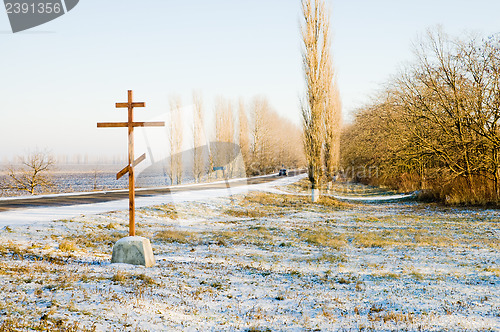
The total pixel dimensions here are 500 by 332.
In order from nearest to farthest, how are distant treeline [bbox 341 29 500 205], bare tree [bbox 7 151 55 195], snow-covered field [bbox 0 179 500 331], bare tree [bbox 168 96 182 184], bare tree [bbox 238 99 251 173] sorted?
1. snow-covered field [bbox 0 179 500 331]
2. distant treeline [bbox 341 29 500 205]
3. bare tree [bbox 7 151 55 195]
4. bare tree [bbox 168 96 182 184]
5. bare tree [bbox 238 99 251 173]

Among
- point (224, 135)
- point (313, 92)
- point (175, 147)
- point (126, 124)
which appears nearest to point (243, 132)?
point (224, 135)

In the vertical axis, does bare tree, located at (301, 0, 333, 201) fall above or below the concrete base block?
above

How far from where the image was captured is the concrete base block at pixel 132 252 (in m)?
7.20

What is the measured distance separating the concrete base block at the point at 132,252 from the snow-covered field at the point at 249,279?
205mm

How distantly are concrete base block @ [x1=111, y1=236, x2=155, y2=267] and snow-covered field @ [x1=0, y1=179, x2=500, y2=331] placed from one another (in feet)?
0.67

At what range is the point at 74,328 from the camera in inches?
167

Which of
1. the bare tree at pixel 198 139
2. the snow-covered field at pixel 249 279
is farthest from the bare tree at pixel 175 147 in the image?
the snow-covered field at pixel 249 279

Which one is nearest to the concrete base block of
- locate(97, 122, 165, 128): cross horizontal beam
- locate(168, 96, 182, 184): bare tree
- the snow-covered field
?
the snow-covered field

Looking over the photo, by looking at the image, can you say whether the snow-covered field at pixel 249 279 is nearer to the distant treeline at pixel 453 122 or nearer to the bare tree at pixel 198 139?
the distant treeline at pixel 453 122

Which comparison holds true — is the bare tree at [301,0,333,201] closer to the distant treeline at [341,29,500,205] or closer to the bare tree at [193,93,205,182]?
the distant treeline at [341,29,500,205]

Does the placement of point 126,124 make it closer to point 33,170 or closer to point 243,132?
point 33,170

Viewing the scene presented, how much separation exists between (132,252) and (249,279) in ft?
8.00

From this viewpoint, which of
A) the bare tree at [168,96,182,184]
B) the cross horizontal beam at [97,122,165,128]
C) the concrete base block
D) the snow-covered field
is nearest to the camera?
the snow-covered field

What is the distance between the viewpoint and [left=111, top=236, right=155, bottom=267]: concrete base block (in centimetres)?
720
